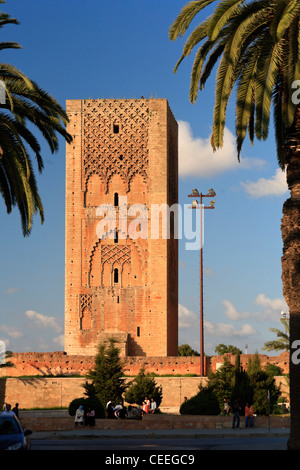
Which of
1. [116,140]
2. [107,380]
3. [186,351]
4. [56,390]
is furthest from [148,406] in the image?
[186,351]

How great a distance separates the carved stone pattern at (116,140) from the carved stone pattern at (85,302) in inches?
292

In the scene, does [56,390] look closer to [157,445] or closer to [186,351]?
[157,445]

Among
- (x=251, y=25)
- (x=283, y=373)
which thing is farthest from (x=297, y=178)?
(x=283, y=373)

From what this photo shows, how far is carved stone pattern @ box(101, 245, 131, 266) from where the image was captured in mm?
58094

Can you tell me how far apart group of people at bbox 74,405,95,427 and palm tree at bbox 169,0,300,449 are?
13.5 metres

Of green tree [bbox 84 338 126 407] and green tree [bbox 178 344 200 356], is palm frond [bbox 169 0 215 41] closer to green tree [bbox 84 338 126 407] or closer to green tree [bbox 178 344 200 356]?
green tree [bbox 84 338 126 407]

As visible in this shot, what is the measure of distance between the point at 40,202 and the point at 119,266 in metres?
36.4

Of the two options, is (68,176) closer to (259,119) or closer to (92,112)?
(92,112)

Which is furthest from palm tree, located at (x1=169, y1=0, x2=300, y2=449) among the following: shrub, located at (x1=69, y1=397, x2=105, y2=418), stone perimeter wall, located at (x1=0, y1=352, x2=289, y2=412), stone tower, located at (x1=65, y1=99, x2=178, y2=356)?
stone tower, located at (x1=65, y1=99, x2=178, y2=356)

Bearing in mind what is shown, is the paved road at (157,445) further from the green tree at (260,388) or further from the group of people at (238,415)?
the green tree at (260,388)

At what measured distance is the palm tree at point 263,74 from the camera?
1723 centimetres

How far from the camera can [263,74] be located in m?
17.8

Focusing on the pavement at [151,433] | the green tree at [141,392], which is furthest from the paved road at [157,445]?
the green tree at [141,392]

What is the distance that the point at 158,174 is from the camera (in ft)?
193
